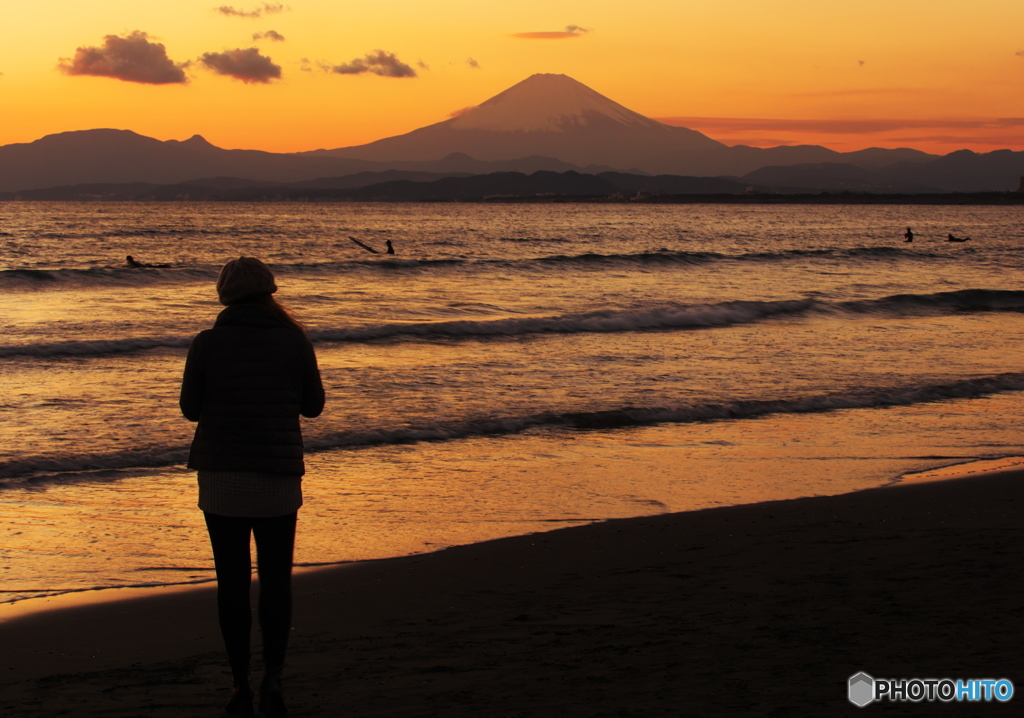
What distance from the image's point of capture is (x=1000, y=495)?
7.61 m

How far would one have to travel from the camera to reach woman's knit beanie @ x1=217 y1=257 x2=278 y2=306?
3816 mm

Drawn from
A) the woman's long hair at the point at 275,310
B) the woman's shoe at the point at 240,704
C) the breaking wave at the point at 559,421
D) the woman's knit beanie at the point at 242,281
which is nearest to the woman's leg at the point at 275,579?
the woman's shoe at the point at 240,704

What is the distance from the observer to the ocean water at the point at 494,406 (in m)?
7.25

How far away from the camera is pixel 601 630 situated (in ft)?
15.5

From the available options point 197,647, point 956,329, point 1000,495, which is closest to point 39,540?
point 197,647

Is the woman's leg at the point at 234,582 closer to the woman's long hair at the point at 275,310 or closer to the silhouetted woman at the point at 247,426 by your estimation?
the silhouetted woman at the point at 247,426

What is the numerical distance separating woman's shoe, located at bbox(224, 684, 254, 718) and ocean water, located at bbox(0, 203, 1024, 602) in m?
2.21

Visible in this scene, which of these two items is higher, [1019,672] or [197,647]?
[1019,672]

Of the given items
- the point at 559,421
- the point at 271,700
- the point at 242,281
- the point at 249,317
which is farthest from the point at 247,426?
the point at 559,421

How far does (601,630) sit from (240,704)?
1.80 meters

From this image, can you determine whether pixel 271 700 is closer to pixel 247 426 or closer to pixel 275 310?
pixel 247 426

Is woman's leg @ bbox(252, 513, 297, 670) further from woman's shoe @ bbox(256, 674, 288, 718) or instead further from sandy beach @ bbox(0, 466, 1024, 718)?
sandy beach @ bbox(0, 466, 1024, 718)

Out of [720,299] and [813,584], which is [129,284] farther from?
[813,584]

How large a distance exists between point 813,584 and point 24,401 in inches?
406
